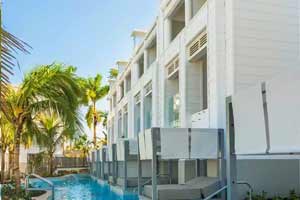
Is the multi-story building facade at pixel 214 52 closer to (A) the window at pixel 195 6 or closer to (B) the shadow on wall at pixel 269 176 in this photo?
(A) the window at pixel 195 6

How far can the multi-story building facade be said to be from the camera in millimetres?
9609

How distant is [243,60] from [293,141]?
15.1ft

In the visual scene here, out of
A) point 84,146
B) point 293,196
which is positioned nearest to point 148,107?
point 293,196

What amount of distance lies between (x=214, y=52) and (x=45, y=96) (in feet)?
15.0

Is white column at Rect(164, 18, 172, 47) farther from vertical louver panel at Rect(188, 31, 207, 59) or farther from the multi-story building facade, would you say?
vertical louver panel at Rect(188, 31, 207, 59)

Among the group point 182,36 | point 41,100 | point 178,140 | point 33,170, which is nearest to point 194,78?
point 182,36

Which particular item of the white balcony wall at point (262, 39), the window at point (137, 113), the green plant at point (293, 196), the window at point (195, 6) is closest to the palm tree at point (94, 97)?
the window at point (137, 113)

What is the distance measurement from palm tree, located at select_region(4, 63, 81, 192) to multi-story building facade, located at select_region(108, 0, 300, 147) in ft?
12.2

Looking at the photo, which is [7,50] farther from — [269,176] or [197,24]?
[197,24]

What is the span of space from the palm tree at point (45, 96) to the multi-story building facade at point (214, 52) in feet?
12.2

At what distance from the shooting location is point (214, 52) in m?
10.2

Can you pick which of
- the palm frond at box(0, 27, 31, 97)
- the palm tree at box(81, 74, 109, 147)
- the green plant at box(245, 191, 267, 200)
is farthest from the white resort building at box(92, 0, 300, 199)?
the palm tree at box(81, 74, 109, 147)

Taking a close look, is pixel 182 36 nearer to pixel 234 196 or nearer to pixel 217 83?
pixel 217 83

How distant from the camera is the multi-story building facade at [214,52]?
9.61 m
